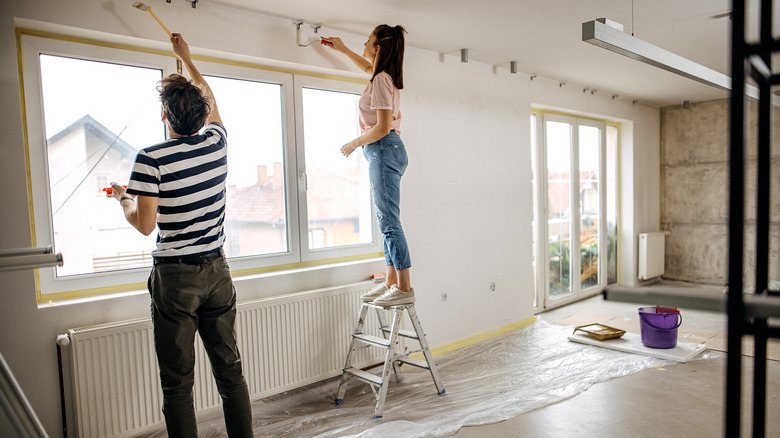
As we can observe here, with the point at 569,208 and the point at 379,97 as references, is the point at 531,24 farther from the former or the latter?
the point at 569,208

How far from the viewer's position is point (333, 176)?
373 centimetres

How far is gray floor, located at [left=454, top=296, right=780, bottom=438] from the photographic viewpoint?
2768 mm

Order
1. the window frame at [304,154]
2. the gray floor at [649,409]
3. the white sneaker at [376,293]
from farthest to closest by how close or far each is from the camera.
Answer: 1. the window frame at [304,154]
2. the white sneaker at [376,293]
3. the gray floor at [649,409]

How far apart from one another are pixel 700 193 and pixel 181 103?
288 inches

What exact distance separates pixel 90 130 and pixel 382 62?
1590 mm

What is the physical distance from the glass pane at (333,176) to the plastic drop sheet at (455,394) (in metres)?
1.06

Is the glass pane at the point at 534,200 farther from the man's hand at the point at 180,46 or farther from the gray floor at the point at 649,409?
the man's hand at the point at 180,46

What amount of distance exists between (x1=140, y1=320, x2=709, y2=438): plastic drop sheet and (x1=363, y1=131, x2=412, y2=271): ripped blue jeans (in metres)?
0.87

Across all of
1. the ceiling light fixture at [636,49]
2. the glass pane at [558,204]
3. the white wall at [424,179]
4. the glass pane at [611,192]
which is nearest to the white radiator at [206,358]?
the white wall at [424,179]

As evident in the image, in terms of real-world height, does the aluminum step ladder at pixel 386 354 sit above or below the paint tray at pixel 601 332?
above

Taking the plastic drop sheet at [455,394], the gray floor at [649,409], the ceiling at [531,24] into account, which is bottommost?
the gray floor at [649,409]

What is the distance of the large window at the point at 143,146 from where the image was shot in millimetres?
2562

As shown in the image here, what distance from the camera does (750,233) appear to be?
689 centimetres

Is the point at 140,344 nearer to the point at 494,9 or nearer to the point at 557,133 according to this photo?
the point at 494,9
